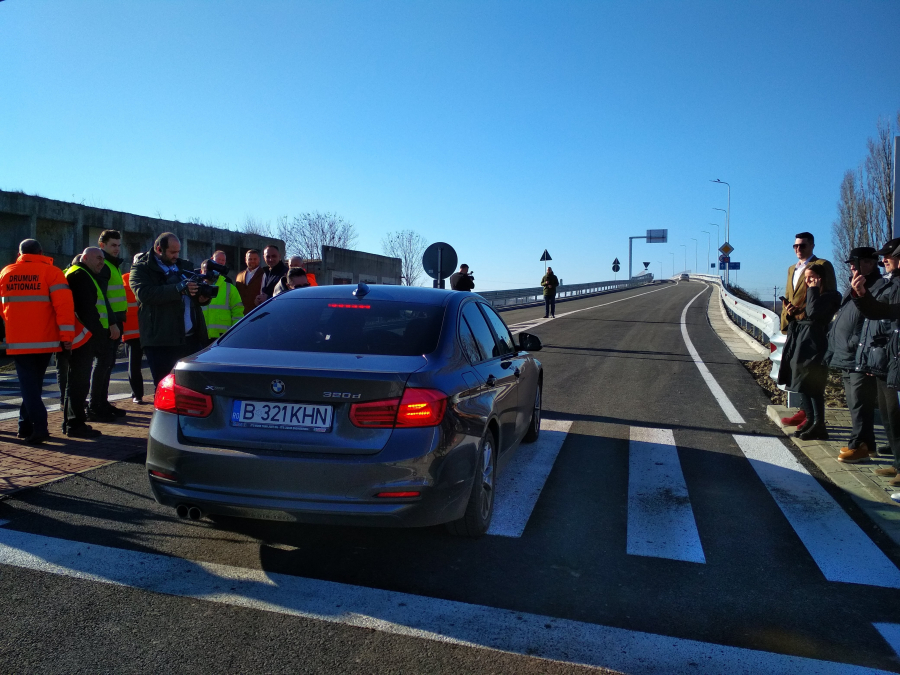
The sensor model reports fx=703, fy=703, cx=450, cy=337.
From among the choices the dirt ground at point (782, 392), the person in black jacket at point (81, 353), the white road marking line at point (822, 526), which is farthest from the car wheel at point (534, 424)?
the person in black jacket at point (81, 353)

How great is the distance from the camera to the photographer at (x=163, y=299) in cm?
664

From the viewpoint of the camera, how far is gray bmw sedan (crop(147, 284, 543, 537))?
345cm

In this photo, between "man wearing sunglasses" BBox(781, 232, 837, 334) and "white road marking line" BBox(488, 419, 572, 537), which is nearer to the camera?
"white road marking line" BBox(488, 419, 572, 537)

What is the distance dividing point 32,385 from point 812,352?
7161mm

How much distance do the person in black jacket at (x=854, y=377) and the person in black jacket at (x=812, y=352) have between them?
20.7 inches

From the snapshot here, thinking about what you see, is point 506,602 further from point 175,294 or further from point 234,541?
point 175,294

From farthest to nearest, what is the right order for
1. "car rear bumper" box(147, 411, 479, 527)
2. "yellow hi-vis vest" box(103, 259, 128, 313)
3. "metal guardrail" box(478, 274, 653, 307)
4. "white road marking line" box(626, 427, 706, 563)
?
1. "metal guardrail" box(478, 274, 653, 307)
2. "yellow hi-vis vest" box(103, 259, 128, 313)
3. "white road marking line" box(626, 427, 706, 563)
4. "car rear bumper" box(147, 411, 479, 527)

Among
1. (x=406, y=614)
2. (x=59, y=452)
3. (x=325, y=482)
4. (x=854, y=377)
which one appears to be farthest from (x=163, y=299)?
(x=854, y=377)

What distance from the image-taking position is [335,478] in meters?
3.43

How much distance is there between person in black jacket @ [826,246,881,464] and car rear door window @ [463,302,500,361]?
299 centimetres

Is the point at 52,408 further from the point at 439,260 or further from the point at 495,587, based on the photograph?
the point at 439,260

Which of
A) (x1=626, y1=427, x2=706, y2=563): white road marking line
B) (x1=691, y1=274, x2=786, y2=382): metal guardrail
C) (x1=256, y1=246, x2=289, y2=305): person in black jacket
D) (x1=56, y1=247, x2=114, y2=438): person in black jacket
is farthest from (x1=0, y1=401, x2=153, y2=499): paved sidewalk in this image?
(x1=691, y1=274, x2=786, y2=382): metal guardrail

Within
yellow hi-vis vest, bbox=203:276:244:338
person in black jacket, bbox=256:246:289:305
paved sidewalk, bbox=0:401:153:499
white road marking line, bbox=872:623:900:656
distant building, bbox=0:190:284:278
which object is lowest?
white road marking line, bbox=872:623:900:656

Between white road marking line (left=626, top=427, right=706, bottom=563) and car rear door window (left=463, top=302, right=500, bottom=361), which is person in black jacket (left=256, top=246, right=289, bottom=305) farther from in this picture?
white road marking line (left=626, top=427, right=706, bottom=563)
